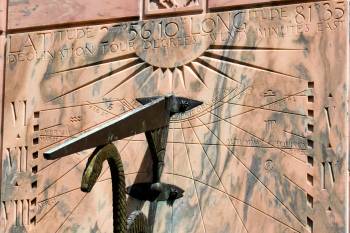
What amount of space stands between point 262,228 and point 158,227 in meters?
0.65

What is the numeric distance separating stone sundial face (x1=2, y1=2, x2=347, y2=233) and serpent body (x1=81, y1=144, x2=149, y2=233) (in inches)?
12.7

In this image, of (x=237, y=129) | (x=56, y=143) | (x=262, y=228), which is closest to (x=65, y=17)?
(x=56, y=143)

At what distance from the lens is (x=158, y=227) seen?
7539 mm

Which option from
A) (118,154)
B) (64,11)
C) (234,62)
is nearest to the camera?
(118,154)

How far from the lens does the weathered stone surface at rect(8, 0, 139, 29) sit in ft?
26.2

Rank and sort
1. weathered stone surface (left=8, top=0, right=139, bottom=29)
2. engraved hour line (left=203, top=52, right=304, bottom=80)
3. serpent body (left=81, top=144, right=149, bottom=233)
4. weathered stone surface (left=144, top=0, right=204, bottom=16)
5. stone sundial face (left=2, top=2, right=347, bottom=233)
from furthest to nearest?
1. weathered stone surface (left=8, top=0, right=139, bottom=29)
2. weathered stone surface (left=144, top=0, right=204, bottom=16)
3. engraved hour line (left=203, top=52, right=304, bottom=80)
4. stone sundial face (left=2, top=2, right=347, bottom=233)
5. serpent body (left=81, top=144, right=149, bottom=233)

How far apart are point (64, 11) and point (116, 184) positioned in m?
1.58

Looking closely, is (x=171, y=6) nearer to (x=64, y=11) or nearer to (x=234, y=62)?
(x=234, y=62)

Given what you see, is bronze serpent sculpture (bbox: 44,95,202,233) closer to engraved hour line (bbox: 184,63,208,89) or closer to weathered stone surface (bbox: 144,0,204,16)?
engraved hour line (bbox: 184,63,208,89)

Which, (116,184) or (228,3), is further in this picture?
(228,3)

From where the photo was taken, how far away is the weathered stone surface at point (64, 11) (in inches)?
314

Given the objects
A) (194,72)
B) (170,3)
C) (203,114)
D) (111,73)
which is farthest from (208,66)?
(111,73)

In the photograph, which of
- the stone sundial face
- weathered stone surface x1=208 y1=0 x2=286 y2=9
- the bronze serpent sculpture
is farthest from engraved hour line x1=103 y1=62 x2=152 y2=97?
weathered stone surface x1=208 y1=0 x2=286 y2=9

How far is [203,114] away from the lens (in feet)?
24.9
